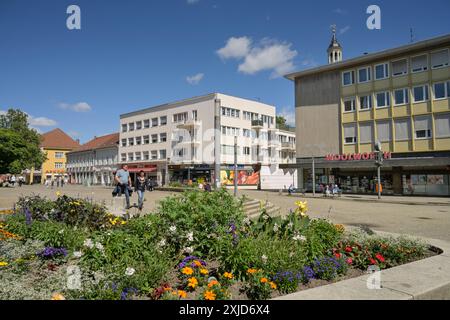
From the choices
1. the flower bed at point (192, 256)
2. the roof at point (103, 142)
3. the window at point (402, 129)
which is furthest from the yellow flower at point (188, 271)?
the roof at point (103, 142)

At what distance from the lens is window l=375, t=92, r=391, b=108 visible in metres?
31.4

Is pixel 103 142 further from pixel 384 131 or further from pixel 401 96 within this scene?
pixel 401 96

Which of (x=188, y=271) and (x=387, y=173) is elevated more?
(x=387, y=173)

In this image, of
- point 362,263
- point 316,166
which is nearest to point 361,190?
point 316,166

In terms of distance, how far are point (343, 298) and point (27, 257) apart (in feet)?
13.8

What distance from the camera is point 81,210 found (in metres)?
7.09

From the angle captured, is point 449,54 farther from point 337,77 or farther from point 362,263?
point 362,263

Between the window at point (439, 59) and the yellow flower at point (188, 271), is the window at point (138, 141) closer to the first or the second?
the window at point (439, 59)

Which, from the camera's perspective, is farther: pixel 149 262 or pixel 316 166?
pixel 316 166

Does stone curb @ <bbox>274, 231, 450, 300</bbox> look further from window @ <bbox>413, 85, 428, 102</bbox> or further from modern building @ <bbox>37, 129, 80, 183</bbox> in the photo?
modern building @ <bbox>37, 129, 80, 183</bbox>

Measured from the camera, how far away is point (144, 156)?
55.3 meters

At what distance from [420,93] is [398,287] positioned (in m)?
30.9

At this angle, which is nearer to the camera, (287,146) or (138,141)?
(287,146)

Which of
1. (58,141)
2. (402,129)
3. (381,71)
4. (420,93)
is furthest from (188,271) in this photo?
(58,141)
